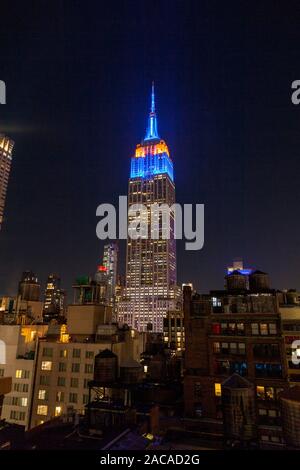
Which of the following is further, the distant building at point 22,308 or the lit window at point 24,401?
the distant building at point 22,308

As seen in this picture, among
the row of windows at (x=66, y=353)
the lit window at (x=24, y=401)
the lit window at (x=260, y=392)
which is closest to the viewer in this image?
the lit window at (x=260, y=392)

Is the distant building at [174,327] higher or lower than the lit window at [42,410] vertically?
higher

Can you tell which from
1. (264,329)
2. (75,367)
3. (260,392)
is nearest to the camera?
(260,392)

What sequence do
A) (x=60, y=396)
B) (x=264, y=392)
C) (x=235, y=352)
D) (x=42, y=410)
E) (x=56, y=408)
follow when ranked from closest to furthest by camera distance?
(x=264, y=392), (x=235, y=352), (x=56, y=408), (x=42, y=410), (x=60, y=396)

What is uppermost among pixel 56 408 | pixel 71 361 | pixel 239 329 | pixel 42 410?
pixel 239 329

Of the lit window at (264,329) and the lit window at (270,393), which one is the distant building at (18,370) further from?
the lit window at (264,329)

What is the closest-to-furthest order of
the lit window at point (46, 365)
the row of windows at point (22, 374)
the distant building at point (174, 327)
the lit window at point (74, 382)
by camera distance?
the lit window at point (74, 382) → the row of windows at point (22, 374) → the lit window at point (46, 365) → the distant building at point (174, 327)

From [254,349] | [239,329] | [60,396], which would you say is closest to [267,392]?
[254,349]

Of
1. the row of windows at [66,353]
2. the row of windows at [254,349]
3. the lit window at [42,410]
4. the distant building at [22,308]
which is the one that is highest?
the distant building at [22,308]

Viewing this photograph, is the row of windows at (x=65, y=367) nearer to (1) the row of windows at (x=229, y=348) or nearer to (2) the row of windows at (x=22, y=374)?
(2) the row of windows at (x=22, y=374)

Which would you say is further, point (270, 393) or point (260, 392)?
point (260, 392)

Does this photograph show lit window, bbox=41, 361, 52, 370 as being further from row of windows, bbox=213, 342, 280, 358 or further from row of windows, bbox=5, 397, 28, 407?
row of windows, bbox=213, 342, 280, 358

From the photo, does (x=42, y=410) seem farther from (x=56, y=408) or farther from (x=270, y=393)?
(x=270, y=393)

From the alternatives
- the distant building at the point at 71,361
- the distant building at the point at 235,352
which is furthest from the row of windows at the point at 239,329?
the distant building at the point at 71,361
